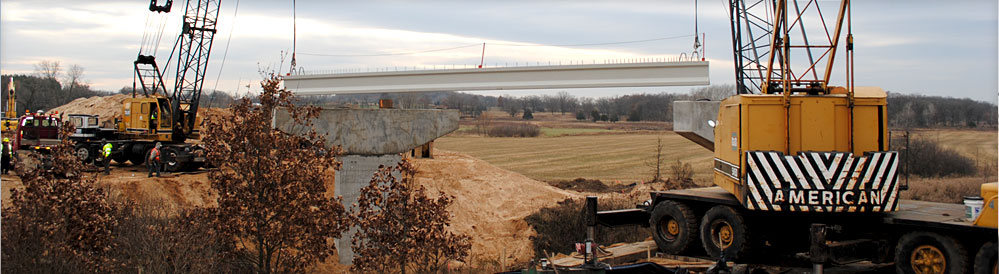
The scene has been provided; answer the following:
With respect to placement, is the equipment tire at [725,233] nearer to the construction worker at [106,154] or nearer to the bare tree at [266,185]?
the bare tree at [266,185]

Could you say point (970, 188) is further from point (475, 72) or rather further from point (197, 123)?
point (197, 123)

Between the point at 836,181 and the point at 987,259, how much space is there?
2.34 m

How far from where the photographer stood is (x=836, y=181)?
11.7 meters

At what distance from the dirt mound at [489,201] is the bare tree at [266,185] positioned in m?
8.63

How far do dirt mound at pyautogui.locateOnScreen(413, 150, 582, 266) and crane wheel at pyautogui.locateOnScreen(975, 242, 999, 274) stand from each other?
14188mm

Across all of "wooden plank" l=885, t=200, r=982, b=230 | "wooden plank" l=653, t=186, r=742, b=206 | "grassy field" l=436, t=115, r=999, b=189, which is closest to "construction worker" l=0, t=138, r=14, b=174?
"grassy field" l=436, t=115, r=999, b=189

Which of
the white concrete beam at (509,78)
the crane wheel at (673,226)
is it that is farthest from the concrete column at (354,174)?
the crane wheel at (673,226)

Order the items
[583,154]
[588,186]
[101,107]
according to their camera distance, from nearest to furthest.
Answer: [588,186], [101,107], [583,154]

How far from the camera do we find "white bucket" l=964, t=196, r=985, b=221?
33.9 feet

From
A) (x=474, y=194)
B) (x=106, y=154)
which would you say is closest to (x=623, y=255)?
(x=474, y=194)

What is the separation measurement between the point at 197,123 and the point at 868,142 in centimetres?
3150

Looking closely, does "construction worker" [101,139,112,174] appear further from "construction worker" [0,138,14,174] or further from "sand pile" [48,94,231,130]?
"sand pile" [48,94,231,130]

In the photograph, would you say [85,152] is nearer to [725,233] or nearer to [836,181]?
[725,233]

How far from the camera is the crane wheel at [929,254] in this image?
33.8 ft
